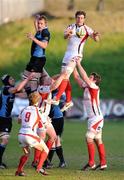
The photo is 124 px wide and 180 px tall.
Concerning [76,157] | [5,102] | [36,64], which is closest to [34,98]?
[36,64]

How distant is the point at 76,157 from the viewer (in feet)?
78.3

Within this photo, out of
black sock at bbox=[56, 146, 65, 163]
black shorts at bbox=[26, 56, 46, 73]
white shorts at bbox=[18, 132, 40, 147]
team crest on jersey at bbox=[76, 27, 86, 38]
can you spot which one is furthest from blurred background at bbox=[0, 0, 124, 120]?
white shorts at bbox=[18, 132, 40, 147]

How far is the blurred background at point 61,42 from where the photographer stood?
187 ft

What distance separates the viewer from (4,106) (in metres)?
21.1

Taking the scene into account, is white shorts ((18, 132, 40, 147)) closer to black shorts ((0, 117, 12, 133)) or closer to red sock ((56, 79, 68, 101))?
red sock ((56, 79, 68, 101))

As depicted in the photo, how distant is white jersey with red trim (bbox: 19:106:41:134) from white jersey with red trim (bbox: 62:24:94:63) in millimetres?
2145

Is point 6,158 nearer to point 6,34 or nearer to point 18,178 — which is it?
point 18,178

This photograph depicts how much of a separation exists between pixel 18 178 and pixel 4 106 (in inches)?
132

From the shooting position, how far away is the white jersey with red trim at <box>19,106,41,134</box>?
18.7m

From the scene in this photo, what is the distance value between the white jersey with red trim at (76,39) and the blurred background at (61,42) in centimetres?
3149

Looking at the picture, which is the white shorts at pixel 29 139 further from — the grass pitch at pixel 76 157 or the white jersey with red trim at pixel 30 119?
the grass pitch at pixel 76 157

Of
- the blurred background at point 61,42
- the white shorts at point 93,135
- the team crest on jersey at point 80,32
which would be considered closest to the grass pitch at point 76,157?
the white shorts at point 93,135

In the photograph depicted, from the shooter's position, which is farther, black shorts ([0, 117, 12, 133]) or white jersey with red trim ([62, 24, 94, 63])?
black shorts ([0, 117, 12, 133])

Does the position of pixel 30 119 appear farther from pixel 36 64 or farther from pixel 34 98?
pixel 36 64
